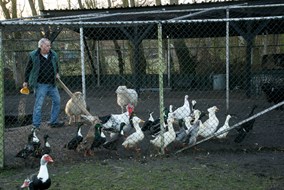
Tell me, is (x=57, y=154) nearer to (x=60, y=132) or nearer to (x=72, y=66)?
(x=60, y=132)

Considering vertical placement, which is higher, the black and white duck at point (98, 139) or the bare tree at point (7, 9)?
the bare tree at point (7, 9)

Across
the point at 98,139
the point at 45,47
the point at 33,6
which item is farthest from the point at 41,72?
the point at 33,6

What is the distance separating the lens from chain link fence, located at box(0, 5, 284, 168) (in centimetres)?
693

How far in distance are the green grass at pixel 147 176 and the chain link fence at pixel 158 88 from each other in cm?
58

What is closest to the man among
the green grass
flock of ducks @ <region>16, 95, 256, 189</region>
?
flock of ducks @ <region>16, 95, 256, 189</region>

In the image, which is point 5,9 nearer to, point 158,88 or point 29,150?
point 158,88

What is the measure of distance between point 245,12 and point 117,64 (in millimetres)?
8586

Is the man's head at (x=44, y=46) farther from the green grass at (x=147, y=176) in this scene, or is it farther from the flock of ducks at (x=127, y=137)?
the green grass at (x=147, y=176)

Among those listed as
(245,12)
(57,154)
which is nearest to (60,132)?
(57,154)

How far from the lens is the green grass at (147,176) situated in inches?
205

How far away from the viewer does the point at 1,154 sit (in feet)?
19.8

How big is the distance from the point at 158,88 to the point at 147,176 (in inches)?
438

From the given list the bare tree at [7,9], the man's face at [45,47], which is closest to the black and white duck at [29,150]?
the man's face at [45,47]

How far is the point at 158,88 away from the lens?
16625 millimetres
